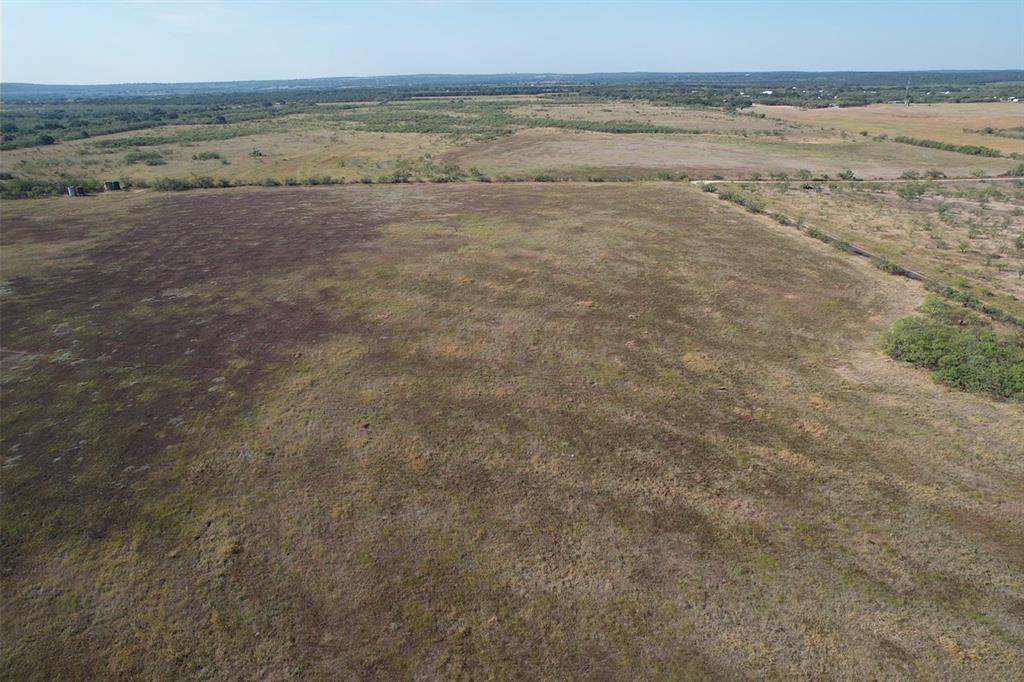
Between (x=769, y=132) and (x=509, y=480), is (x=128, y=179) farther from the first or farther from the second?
(x=769, y=132)

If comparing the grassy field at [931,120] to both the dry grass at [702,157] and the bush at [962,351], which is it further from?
the bush at [962,351]

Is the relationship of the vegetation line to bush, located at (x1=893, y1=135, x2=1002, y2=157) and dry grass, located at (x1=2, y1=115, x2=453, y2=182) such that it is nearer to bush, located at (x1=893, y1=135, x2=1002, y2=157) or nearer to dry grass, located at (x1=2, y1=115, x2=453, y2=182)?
dry grass, located at (x1=2, y1=115, x2=453, y2=182)

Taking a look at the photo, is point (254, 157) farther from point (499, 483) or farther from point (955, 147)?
Answer: point (955, 147)

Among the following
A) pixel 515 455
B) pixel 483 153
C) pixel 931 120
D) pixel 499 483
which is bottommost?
pixel 499 483

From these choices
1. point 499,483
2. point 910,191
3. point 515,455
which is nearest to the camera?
point 499,483

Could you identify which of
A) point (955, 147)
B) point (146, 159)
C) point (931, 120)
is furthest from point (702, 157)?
point (146, 159)

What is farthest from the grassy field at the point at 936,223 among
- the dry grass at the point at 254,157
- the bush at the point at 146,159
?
the bush at the point at 146,159

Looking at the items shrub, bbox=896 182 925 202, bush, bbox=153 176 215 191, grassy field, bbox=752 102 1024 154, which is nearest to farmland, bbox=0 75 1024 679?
shrub, bbox=896 182 925 202
